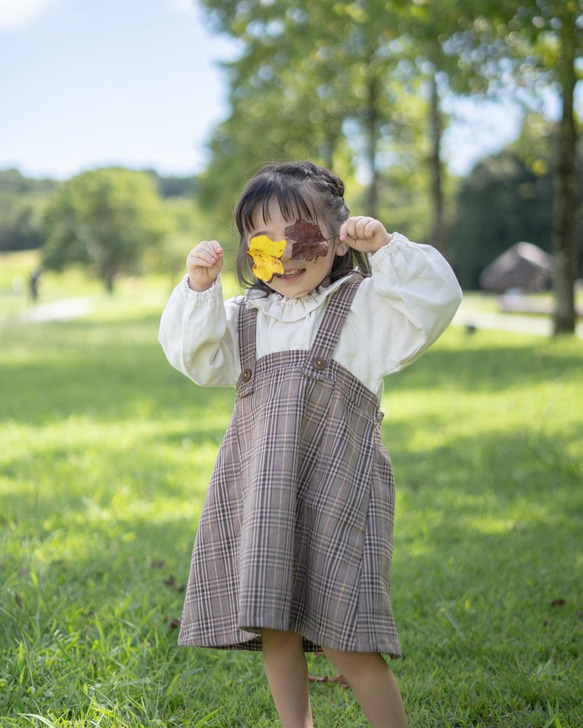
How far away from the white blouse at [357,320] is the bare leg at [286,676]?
65 cm

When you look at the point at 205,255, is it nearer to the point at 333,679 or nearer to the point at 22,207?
the point at 333,679

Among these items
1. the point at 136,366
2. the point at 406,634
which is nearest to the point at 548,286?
the point at 136,366

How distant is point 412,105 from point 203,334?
59.9 feet

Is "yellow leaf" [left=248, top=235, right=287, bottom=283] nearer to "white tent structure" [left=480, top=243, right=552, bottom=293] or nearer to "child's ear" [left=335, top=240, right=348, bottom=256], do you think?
"child's ear" [left=335, top=240, right=348, bottom=256]

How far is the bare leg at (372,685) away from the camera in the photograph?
Answer: 1.91m

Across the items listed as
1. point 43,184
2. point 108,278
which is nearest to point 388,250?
point 108,278

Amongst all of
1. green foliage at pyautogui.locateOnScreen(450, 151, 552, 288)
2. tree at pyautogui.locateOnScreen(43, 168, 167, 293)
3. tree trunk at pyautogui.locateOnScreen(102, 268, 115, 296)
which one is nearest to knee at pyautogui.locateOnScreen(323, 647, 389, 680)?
green foliage at pyautogui.locateOnScreen(450, 151, 552, 288)

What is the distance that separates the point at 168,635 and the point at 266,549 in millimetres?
1090

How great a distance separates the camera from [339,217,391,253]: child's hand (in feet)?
6.29

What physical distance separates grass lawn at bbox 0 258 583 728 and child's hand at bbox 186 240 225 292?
1148mm

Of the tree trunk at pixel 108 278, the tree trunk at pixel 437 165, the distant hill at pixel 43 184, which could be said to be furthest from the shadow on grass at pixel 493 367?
the tree trunk at pixel 108 278

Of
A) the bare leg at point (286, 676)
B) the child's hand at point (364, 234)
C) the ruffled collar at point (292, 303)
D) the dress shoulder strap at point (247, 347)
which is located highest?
the child's hand at point (364, 234)

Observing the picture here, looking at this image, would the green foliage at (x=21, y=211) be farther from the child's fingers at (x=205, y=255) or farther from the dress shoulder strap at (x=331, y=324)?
the dress shoulder strap at (x=331, y=324)

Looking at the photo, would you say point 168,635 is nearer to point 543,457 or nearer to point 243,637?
point 243,637
